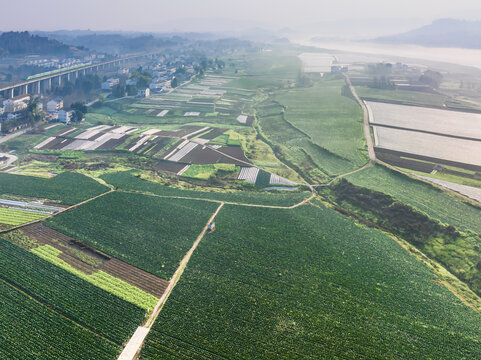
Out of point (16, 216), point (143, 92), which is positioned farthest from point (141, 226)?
point (143, 92)

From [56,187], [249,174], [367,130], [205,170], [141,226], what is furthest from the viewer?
[367,130]

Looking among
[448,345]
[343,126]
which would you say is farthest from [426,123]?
[448,345]

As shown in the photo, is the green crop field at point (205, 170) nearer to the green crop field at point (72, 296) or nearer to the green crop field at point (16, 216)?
the green crop field at point (16, 216)

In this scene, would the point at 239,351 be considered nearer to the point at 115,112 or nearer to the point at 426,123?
the point at 426,123

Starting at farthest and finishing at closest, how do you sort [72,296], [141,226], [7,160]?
→ [7,160]
[141,226]
[72,296]

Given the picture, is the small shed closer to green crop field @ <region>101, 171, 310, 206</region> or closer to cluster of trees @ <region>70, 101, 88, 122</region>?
green crop field @ <region>101, 171, 310, 206</region>

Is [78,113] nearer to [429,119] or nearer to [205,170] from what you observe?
[205,170]

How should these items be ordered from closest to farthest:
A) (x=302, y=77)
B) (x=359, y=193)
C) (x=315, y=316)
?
(x=315, y=316), (x=359, y=193), (x=302, y=77)
